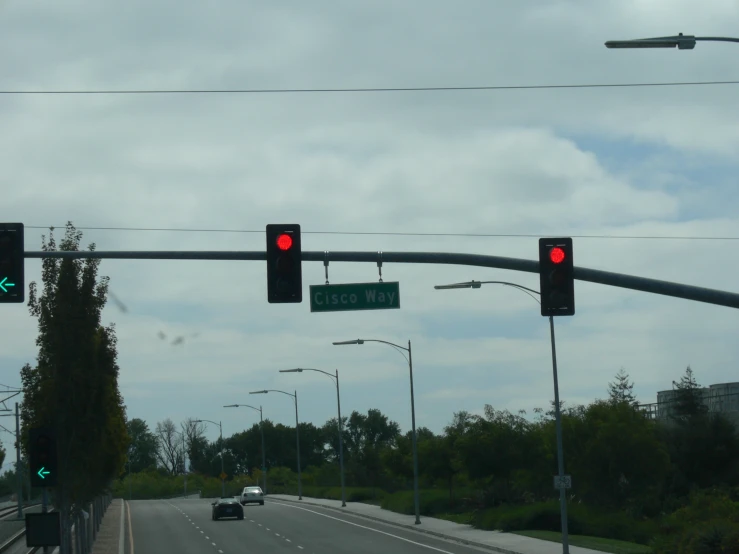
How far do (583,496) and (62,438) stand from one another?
32.0 meters

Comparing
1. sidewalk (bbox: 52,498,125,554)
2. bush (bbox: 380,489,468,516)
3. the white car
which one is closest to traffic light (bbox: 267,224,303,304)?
sidewalk (bbox: 52,498,125,554)

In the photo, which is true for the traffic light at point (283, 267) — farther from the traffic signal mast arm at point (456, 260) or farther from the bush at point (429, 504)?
the bush at point (429, 504)

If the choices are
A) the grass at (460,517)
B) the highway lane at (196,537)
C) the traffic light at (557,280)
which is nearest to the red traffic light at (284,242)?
the traffic light at (557,280)

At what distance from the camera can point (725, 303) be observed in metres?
14.4

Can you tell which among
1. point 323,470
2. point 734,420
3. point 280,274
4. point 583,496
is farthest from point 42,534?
point 323,470

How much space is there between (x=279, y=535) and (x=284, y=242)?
34539 millimetres

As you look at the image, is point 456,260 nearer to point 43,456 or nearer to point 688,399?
point 43,456

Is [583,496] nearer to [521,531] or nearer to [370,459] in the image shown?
[521,531]

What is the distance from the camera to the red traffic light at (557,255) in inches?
574

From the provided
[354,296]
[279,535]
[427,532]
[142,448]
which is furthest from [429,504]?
[142,448]

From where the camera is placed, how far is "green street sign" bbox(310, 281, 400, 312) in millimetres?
16562

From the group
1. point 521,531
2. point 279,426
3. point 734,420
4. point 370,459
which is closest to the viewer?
point 521,531

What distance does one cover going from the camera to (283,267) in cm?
1465

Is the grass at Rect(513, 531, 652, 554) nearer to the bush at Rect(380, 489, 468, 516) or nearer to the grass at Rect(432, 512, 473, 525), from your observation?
the grass at Rect(432, 512, 473, 525)
